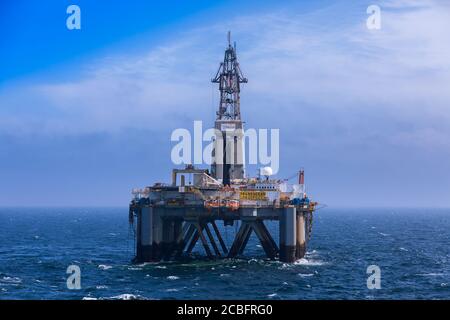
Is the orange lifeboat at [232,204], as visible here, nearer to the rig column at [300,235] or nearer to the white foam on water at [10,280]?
the rig column at [300,235]

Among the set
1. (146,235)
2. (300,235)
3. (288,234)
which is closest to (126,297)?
(146,235)

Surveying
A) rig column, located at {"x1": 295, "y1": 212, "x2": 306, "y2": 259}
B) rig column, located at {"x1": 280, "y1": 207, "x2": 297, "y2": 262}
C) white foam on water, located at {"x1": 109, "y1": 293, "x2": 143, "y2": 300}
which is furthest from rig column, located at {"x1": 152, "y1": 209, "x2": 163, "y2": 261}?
white foam on water, located at {"x1": 109, "y1": 293, "x2": 143, "y2": 300}

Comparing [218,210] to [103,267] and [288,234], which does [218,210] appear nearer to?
[288,234]

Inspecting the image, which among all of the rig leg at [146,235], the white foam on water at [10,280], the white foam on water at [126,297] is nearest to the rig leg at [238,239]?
the rig leg at [146,235]

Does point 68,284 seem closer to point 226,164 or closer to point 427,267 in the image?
point 226,164

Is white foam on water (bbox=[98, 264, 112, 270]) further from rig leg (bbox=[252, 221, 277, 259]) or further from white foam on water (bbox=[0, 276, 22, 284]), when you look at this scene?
rig leg (bbox=[252, 221, 277, 259])

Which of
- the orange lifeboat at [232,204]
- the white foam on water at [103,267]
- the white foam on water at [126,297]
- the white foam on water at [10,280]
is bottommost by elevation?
the white foam on water at [10,280]
